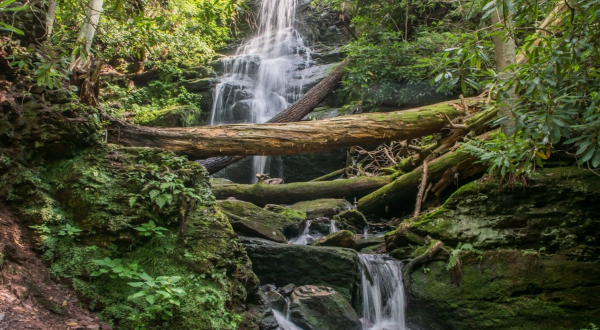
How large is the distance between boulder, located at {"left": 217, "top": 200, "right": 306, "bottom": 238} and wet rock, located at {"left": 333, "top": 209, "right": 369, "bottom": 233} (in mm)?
768

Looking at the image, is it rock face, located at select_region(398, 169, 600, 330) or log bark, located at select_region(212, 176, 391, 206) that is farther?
log bark, located at select_region(212, 176, 391, 206)

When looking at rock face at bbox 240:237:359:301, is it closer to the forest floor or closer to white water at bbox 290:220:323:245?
white water at bbox 290:220:323:245

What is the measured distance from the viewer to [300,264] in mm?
5121

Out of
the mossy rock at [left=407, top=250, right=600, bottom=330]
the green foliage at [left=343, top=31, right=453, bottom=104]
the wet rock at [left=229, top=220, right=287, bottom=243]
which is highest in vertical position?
the green foliage at [left=343, top=31, right=453, bottom=104]

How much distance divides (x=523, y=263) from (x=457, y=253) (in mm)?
694

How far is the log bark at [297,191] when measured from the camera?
8.08 meters

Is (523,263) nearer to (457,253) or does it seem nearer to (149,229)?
(457,253)

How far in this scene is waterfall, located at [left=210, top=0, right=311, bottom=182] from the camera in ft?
42.0

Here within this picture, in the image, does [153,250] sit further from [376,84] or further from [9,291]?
[376,84]

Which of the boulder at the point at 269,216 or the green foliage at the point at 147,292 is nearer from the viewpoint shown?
the green foliage at the point at 147,292

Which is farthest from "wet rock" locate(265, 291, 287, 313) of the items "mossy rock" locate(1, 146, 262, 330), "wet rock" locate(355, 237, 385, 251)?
"wet rock" locate(355, 237, 385, 251)

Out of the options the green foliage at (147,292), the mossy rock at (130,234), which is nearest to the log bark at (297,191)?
the mossy rock at (130,234)

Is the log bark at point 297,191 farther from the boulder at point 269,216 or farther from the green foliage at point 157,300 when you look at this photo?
the green foliage at point 157,300

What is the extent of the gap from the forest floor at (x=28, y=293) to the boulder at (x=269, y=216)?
11.5 ft
